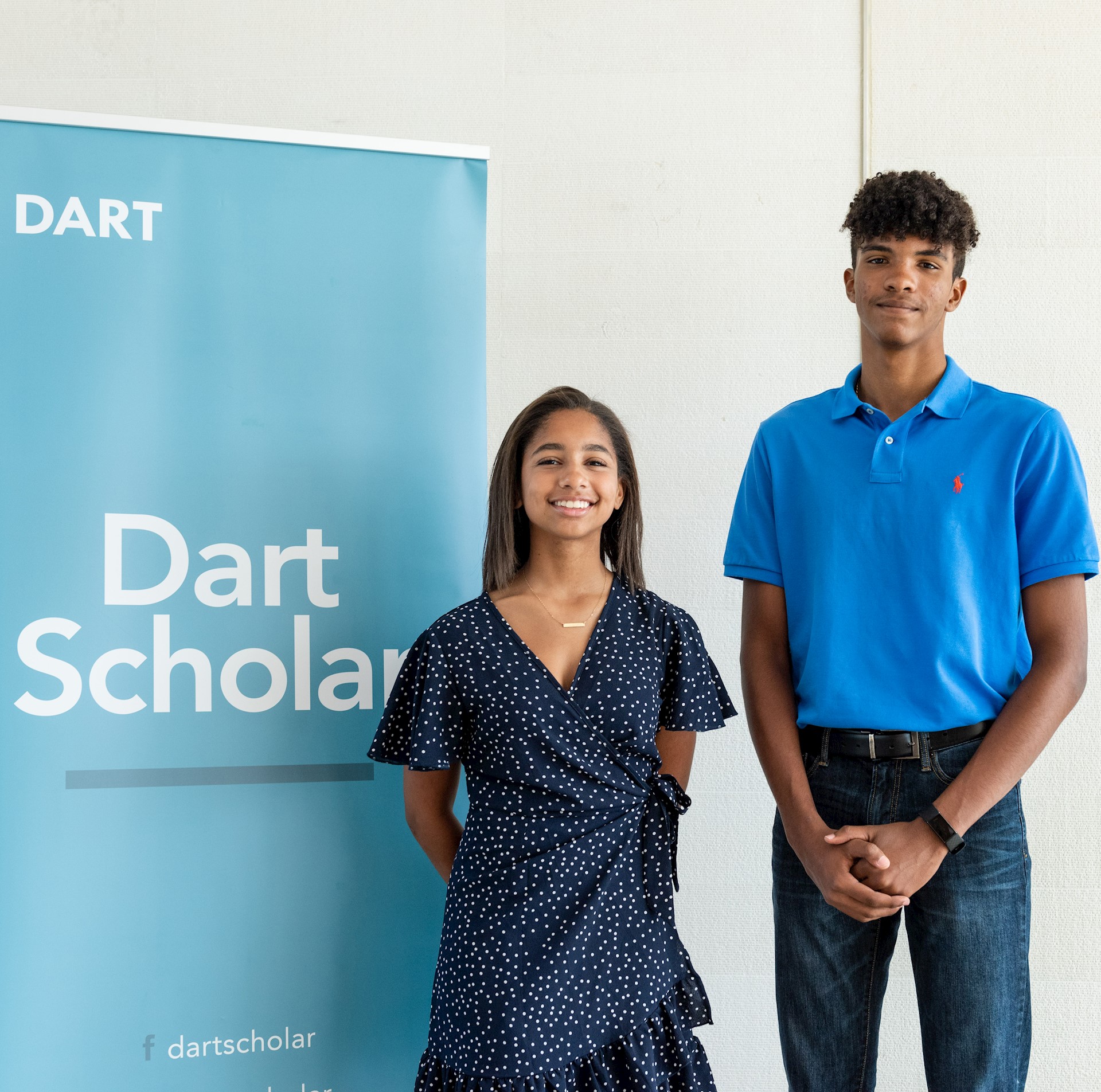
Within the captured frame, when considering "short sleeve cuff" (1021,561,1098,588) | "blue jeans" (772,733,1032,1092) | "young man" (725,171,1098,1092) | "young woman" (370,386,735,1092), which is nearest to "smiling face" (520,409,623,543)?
"young woman" (370,386,735,1092)

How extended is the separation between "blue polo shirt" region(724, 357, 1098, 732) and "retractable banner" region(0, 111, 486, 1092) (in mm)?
606

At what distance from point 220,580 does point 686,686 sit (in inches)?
29.5

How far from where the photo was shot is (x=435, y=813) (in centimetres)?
148

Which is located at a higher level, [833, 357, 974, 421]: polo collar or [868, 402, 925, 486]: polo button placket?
[833, 357, 974, 421]: polo collar

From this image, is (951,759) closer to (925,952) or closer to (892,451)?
(925,952)

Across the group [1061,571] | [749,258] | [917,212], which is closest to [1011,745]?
[1061,571]

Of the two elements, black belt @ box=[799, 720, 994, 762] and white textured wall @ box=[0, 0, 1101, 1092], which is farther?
white textured wall @ box=[0, 0, 1101, 1092]

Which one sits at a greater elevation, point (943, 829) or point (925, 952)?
point (943, 829)

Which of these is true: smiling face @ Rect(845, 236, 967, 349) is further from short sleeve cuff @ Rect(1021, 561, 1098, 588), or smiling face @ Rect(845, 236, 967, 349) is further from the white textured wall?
the white textured wall

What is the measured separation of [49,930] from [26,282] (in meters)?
1.00

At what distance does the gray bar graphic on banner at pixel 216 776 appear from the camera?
1.49 meters

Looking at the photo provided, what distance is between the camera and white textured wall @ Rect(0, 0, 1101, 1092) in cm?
199

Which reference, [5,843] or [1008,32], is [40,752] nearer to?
[5,843]

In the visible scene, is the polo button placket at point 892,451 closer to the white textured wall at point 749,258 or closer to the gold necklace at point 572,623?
the gold necklace at point 572,623
